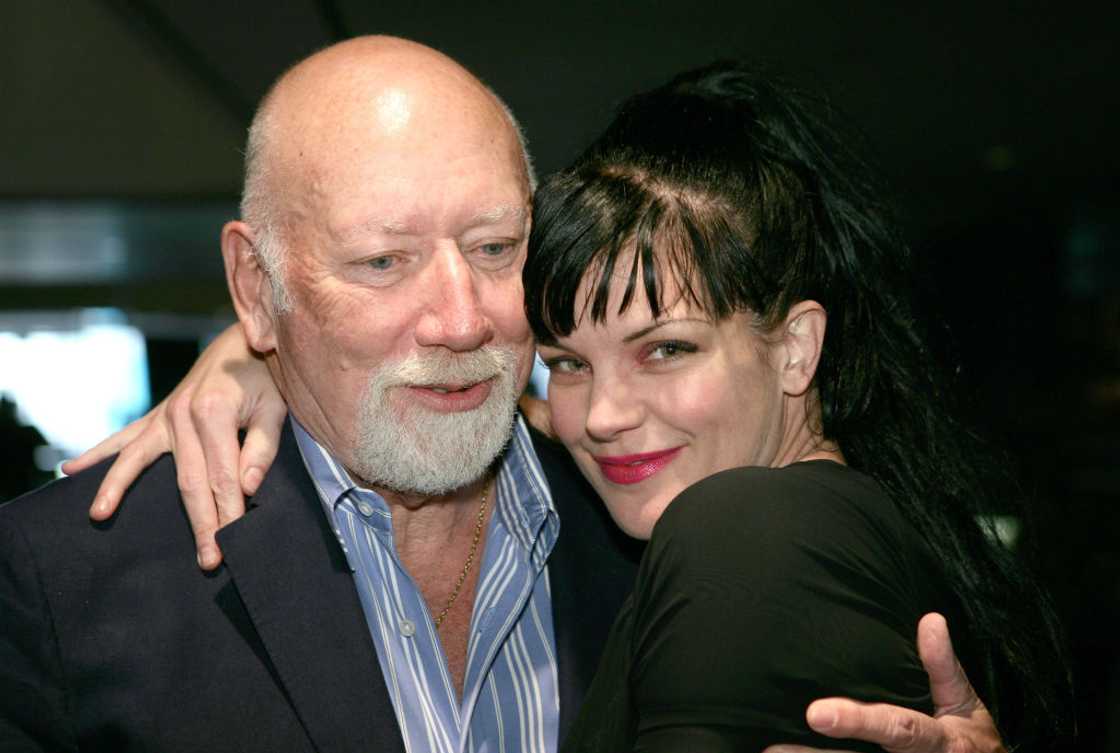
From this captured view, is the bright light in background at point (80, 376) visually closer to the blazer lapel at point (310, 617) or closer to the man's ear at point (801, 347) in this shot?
the blazer lapel at point (310, 617)

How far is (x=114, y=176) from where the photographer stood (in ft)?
19.8

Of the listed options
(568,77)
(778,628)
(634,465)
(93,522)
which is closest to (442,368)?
(634,465)

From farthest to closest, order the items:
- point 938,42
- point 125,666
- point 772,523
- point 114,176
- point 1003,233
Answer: point 1003,233, point 114,176, point 938,42, point 125,666, point 772,523

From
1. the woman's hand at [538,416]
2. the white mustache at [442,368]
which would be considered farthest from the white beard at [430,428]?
the woman's hand at [538,416]

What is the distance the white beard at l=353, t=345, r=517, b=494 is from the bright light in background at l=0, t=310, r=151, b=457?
30.6 ft

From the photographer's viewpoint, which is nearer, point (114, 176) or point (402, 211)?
point (402, 211)

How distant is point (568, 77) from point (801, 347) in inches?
122

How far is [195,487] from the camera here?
1.75 metres

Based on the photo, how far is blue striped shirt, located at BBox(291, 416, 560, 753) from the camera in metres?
1.74

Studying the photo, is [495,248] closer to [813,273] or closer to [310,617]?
[813,273]

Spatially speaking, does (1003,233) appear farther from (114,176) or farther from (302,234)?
(302,234)

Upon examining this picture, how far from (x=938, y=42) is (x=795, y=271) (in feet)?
9.12

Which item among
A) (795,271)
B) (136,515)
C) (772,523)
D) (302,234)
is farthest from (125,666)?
(795,271)

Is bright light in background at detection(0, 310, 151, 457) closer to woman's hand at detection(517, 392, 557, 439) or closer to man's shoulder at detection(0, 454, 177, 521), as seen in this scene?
woman's hand at detection(517, 392, 557, 439)
